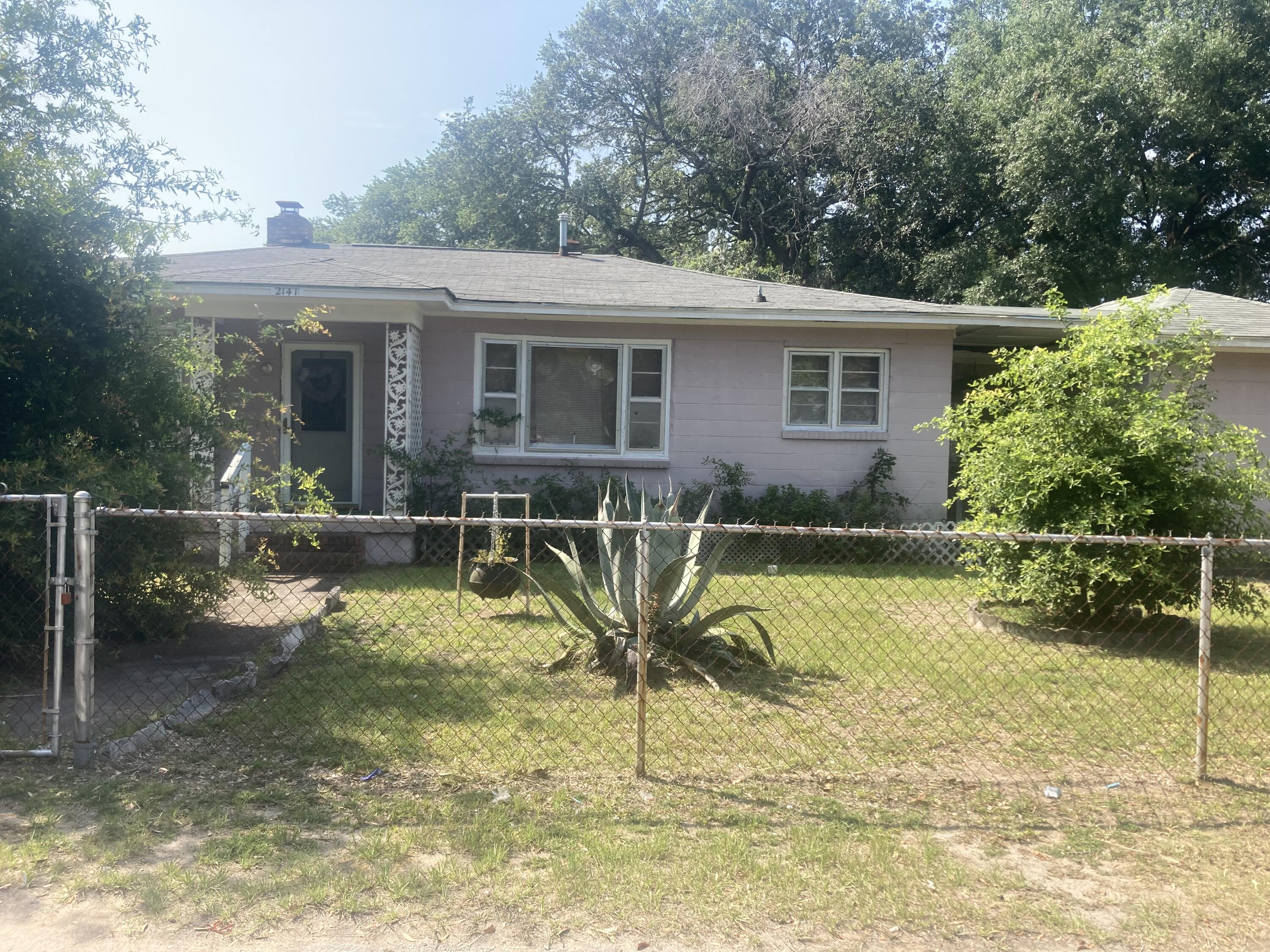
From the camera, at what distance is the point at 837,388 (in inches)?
495

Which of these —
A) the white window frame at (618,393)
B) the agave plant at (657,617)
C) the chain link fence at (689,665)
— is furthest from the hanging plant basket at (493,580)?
the white window frame at (618,393)

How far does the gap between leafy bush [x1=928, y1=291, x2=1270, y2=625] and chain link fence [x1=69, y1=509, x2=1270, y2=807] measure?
0.06 meters

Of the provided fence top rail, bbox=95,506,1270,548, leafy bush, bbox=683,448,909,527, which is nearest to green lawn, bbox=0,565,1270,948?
fence top rail, bbox=95,506,1270,548

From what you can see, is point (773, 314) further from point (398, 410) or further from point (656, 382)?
point (398, 410)

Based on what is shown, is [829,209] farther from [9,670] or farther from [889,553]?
[9,670]

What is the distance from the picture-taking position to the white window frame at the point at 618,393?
12227mm

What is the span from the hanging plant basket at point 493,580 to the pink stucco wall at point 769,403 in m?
3.98

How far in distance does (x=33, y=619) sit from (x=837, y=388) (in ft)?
30.8

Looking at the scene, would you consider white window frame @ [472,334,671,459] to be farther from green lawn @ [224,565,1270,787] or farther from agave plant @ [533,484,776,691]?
agave plant @ [533,484,776,691]

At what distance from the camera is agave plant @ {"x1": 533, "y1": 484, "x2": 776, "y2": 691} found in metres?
6.32

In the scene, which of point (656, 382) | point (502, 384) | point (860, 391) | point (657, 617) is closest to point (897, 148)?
point (860, 391)

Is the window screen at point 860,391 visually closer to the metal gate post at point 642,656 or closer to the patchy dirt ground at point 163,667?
the patchy dirt ground at point 163,667

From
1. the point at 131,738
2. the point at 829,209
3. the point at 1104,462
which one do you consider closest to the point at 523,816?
the point at 131,738

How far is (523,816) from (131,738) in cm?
217
